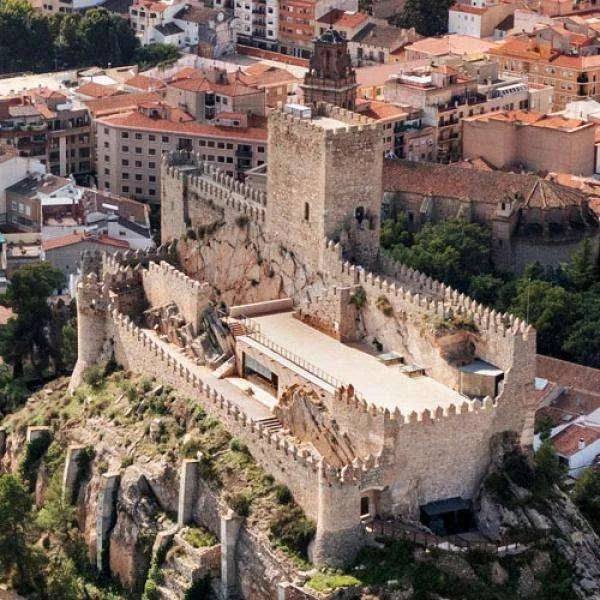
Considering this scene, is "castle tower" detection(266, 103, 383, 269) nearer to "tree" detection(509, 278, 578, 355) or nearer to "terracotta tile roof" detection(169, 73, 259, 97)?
"tree" detection(509, 278, 578, 355)

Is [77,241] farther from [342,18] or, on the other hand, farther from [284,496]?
[342,18]

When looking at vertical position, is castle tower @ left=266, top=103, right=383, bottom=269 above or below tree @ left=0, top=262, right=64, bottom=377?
above

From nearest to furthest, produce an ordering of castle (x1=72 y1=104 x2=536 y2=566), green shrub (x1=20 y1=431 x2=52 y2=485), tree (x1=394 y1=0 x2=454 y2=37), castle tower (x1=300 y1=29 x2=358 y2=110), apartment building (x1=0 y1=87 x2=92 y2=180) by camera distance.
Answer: castle (x1=72 y1=104 x2=536 y2=566) < green shrub (x1=20 y1=431 x2=52 y2=485) < castle tower (x1=300 y1=29 x2=358 y2=110) < apartment building (x1=0 y1=87 x2=92 y2=180) < tree (x1=394 y1=0 x2=454 y2=37)

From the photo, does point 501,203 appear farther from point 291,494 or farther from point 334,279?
point 291,494

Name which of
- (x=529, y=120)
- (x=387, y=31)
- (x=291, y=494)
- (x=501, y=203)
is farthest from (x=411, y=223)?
(x=291, y=494)

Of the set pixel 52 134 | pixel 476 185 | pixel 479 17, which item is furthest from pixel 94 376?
pixel 479 17

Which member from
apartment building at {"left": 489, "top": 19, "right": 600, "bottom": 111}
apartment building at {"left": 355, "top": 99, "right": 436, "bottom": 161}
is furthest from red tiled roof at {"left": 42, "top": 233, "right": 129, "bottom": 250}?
apartment building at {"left": 489, "top": 19, "right": 600, "bottom": 111}
